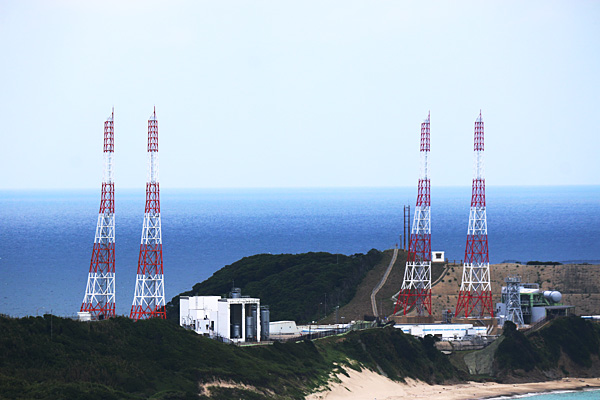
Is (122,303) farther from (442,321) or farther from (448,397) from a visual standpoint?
(448,397)

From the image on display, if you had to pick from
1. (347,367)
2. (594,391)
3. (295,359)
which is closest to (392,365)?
(347,367)

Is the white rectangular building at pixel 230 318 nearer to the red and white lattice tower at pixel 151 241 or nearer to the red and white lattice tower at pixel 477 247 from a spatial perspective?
the red and white lattice tower at pixel 151 241

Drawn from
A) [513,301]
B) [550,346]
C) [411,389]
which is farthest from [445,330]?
[411,389]

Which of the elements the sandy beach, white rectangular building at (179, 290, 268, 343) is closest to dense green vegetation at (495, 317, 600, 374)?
the sandy beach

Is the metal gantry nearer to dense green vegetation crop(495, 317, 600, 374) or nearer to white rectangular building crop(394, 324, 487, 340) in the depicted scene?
white rectangular building crop(394, 324, 487, 340)

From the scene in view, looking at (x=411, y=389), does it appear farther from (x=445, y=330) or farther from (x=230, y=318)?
(x=445, y=330)
